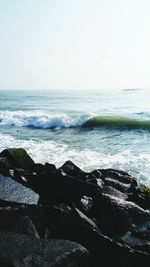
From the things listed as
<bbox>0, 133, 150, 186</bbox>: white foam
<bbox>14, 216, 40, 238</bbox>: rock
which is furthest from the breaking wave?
<bbox>14, 216, 40, 238</bbox>: rock

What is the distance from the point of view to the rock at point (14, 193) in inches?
174

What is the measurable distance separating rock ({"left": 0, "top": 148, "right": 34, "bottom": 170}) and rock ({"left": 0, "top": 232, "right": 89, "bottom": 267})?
13.9ft

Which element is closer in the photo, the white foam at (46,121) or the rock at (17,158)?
the rock at (17,158)

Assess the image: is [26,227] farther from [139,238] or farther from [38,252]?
[139,238]

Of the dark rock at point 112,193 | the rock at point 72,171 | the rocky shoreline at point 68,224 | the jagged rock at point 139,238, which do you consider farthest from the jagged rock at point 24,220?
the rock at point 72,171

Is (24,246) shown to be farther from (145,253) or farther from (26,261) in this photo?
(145,253)

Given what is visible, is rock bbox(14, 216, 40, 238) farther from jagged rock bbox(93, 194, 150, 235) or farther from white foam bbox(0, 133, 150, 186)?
white foam bbox(0, 133, 150, 186)

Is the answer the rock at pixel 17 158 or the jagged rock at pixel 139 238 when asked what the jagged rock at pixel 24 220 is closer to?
the jagged rock at pixel 139 238

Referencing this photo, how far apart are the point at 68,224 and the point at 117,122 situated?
69.6 feet

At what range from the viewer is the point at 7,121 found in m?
27.4

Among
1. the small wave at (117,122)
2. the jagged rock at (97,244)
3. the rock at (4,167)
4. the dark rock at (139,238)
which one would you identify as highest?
the rock at (4,167)

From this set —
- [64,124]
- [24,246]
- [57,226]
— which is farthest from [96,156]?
[64,124]

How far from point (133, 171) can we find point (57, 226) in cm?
669

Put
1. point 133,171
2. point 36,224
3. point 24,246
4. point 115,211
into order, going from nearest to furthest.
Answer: point 24,246
point 36,224
point 115,211
point 133,171
